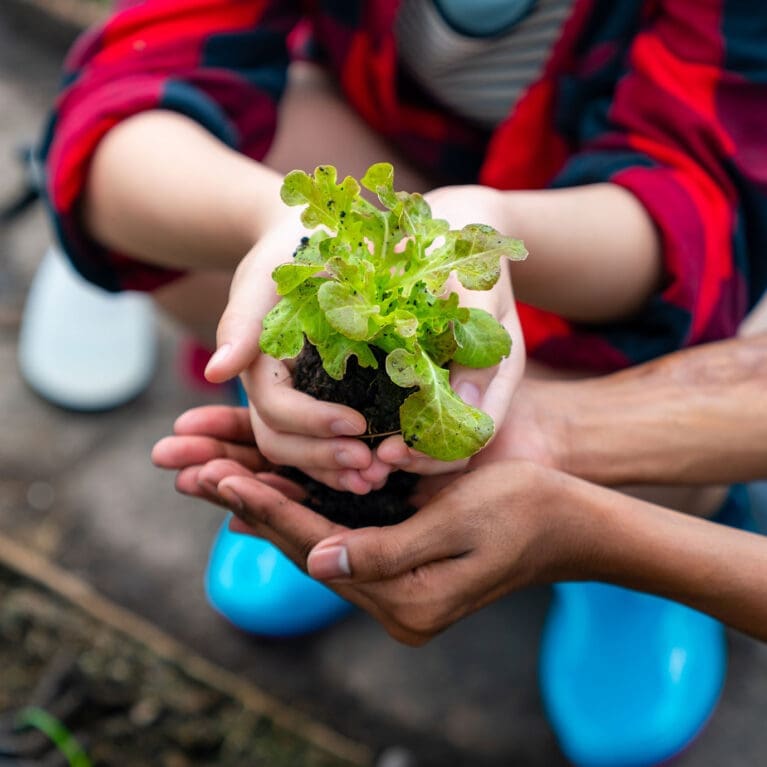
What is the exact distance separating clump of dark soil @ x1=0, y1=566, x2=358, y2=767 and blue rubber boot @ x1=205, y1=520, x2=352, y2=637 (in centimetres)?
17

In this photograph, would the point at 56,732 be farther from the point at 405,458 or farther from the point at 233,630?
the point at 405,458

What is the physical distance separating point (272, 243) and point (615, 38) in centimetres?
86

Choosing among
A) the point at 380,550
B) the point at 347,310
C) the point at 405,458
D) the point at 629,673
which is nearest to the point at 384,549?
the point at 380,550

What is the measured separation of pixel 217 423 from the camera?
1415 mm

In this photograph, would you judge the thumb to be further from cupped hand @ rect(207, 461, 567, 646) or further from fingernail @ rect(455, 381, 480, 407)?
fingernail @ rect(455, 381, 480, 407)

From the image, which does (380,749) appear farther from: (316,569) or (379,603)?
(316,569)

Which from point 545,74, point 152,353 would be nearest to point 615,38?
point 545,74

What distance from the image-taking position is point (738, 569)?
127 centimetres

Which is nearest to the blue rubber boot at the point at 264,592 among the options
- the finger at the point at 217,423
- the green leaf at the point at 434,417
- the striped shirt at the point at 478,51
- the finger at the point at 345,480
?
the finger at the point at 217,423

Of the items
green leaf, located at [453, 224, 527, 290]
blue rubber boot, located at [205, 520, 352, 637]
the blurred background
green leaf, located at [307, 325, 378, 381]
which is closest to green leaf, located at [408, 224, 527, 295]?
green leaf, located at [453, 224, 527, 290]

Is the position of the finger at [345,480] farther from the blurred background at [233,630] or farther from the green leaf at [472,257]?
the blurred background at [233,630]

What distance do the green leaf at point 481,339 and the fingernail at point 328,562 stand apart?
30 centimetres

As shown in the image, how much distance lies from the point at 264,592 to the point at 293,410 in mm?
A: 886

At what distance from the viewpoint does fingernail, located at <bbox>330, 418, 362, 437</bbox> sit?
3.59ft
